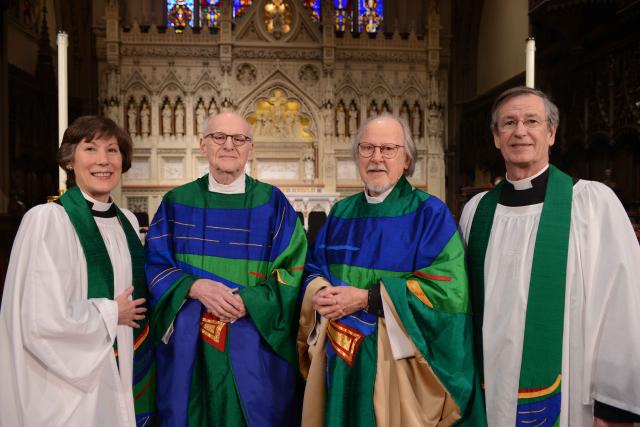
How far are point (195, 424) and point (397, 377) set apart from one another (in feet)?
3.20

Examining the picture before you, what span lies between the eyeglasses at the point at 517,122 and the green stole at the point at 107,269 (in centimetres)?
175

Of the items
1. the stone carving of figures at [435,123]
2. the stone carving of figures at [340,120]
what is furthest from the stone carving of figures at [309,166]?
the stone carving of figures at [435,123]

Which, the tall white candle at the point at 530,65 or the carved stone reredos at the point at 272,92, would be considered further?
the carved stone reredos at the point at 272,92

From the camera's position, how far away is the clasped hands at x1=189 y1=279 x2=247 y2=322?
7.34 ft

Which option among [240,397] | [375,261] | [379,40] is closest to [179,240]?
[240,397]

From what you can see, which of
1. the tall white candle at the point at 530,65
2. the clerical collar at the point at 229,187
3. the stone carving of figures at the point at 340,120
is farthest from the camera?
the stone carving of figures at the point at 340,120

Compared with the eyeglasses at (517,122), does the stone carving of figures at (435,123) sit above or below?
above

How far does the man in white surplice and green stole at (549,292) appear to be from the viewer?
6.10ft

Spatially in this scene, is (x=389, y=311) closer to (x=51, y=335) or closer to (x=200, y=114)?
(x=51, y=335)

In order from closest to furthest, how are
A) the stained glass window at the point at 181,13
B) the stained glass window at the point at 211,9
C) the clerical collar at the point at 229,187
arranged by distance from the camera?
the clerical collar at the point at 229,187 → the stained glass window at the point at 211,9 → the stained glass window at the point at 181,13

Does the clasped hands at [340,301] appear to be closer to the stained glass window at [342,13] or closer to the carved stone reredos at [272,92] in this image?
the carved stone reredos at [272,92]

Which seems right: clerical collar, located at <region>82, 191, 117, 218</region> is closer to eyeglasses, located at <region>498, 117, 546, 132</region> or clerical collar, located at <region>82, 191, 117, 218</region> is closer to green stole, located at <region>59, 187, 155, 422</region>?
green stole, located at <region>59, 187, 155, 422</region>

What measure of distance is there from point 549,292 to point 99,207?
194cm

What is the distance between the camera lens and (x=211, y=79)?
10.2m
